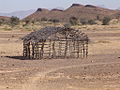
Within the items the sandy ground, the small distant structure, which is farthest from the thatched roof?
the sandy ground

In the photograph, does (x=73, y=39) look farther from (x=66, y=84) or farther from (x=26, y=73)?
(x=66, y=84)

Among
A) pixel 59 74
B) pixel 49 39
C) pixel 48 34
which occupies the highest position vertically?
pixel 48 34

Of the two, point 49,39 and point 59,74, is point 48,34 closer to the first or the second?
point 49,39

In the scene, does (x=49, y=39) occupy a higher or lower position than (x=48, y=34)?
lower

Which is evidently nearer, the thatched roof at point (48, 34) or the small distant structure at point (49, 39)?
the thatched roof at point (48, 34)

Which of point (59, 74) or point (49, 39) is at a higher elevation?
point (49, 39)

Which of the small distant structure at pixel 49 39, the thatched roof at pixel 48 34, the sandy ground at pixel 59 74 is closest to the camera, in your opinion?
the sandy ground at pixel 59 74

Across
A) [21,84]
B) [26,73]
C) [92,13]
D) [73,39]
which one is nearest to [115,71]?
[26,73]

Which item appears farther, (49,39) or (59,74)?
(49,39)

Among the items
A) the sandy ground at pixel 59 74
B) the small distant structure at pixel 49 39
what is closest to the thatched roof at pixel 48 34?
the small distant structure at pixel 49 39

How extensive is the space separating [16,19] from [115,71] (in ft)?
303


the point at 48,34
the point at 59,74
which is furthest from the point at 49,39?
the point at 59,74

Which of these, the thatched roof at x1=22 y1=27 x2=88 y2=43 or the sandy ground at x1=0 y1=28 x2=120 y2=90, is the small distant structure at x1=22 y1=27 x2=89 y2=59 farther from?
the sandy ground at x1=0 y1=28 x2=120 y2=90

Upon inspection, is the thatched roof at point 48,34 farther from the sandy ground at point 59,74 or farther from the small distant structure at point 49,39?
the sandy ground at point 59,74
